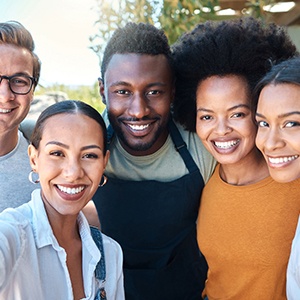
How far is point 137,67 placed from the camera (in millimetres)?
2156

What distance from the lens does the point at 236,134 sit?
6.58ft

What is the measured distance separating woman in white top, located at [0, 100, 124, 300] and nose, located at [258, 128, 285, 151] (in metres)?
0.63

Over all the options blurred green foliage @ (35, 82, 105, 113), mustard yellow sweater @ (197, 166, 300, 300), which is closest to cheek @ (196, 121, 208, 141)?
mustard yellow sweater @ (197, 166, 300, 300)

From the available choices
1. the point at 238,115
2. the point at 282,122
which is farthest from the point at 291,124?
the point at 238,115

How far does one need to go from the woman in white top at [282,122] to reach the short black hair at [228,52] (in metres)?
0.23

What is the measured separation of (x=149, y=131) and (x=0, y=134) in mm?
699

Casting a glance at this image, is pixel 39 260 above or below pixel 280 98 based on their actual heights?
below

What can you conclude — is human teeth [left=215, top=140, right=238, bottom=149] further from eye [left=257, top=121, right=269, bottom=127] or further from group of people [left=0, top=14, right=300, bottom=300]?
eye [left=257, top=121, right=269, bottom=127]

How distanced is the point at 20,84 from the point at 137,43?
0.58m

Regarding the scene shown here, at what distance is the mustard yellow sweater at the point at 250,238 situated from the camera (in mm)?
1880

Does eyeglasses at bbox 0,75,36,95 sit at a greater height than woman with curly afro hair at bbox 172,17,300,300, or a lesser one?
greater

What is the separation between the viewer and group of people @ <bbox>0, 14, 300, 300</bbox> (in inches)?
66.9

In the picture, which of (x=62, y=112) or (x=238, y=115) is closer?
(x=62, y=112)

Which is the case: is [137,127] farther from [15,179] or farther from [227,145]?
[15,179]
